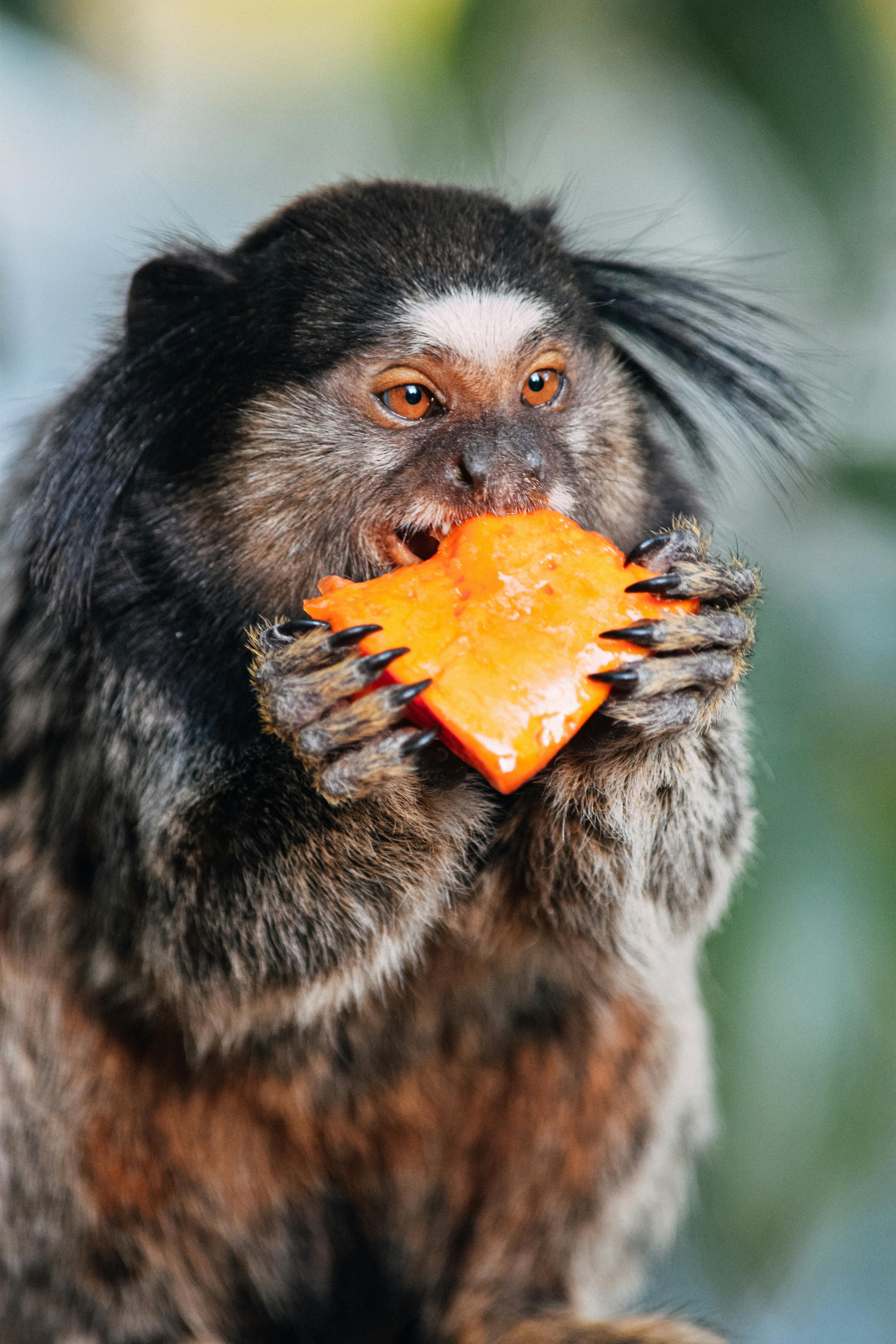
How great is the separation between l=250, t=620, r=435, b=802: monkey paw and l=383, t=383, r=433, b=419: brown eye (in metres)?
0.34

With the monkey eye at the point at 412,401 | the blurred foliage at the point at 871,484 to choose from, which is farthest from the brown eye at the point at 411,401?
the blurred foliage at the point at 871,484

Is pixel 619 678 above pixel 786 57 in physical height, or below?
below

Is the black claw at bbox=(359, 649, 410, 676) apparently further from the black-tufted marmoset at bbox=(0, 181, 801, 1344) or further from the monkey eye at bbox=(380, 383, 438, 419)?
the monkey eye at bbox=(380, 383, 438, 419)

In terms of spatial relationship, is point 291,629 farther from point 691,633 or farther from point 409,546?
point 691,633

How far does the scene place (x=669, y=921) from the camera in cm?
187

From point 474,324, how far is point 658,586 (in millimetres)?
433

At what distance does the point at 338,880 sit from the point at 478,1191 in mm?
808

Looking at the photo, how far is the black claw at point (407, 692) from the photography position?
1312mm

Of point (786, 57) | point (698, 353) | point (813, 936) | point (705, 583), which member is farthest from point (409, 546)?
point (786, 57)

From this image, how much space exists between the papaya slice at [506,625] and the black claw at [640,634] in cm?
1

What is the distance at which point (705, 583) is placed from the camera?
1.46 m

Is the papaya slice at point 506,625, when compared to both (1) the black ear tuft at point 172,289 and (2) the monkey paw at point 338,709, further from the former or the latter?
(1) the black ear tuft at point 172,289

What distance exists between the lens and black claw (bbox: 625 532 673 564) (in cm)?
147

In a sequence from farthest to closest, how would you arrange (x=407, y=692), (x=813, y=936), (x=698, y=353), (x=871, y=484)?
(x=871, y=484) < (x=813, y=936) < (x=698, y=353) < (x=407, y=692)
